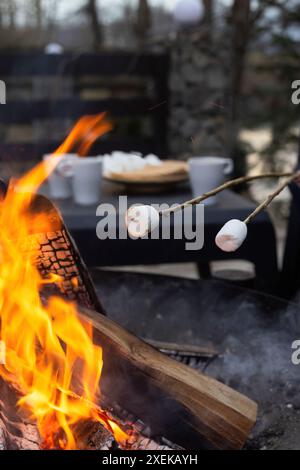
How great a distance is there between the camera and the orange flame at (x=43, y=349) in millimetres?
1190

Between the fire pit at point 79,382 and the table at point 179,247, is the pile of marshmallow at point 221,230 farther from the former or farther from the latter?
the table at point 179,247

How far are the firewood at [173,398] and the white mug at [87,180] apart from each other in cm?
119

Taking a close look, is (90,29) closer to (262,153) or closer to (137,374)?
(262,153)

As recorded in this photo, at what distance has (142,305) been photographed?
6.26 ft

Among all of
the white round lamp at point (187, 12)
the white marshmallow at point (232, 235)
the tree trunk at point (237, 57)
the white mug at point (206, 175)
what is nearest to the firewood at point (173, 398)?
the white marshmallow at point (232, 235)

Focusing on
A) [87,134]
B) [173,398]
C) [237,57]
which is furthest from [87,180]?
[237,57]

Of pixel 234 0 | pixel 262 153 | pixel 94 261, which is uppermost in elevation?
pixel 234 0

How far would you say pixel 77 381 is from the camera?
1.20m

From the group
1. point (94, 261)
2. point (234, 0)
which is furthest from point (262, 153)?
point (94, 261)

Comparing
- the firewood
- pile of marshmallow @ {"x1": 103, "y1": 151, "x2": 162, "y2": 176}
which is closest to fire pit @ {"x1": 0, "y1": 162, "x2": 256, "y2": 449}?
the firewood

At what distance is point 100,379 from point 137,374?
81 mm

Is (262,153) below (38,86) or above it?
below

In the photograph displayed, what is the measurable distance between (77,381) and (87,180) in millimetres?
1235

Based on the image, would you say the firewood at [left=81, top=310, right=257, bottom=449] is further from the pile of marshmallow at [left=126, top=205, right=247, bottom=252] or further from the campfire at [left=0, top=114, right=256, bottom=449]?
the pile of marshmallow at [left=126, top=205, right=247, bottom=252]
